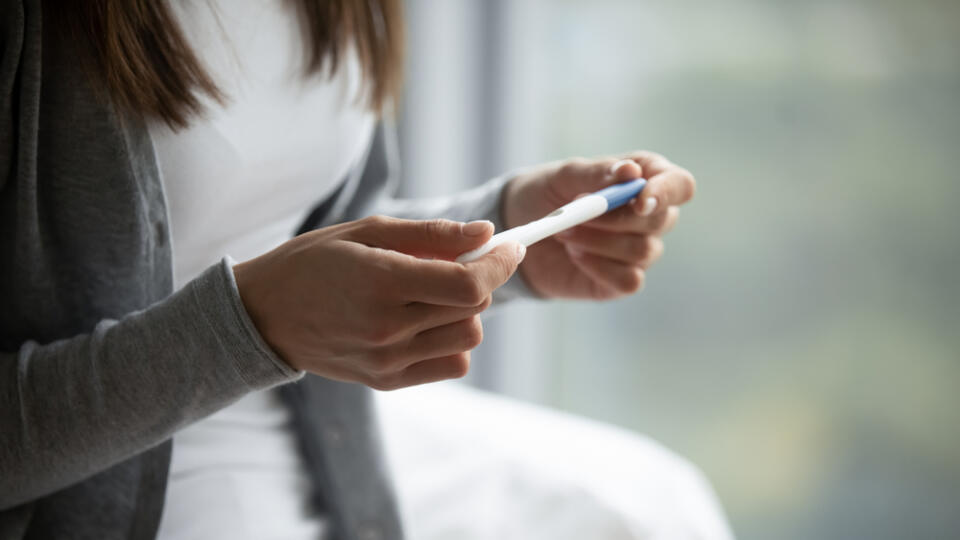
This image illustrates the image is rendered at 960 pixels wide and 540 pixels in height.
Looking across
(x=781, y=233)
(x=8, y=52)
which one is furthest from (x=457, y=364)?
(x=781, y=233)

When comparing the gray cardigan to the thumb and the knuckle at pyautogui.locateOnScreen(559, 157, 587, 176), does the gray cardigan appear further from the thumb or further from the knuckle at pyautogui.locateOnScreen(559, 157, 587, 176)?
the knuckle at pyautogui.locateOnScreen(559, 157, 587, 176)

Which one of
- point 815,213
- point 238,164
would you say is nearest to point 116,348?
point 238,164

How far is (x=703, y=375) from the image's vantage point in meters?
1.31

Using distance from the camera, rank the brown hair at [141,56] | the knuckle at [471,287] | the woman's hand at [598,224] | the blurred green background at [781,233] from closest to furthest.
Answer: the knuckle at [471,287] → the brown hair at [141,56] → the woman's hand at [598,224] → the blurred green background at [781,233]

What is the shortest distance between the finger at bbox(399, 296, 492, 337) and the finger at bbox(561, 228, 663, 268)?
0.78 feet

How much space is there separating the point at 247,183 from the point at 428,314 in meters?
0.26

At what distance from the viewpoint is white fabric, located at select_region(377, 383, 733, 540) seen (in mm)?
701

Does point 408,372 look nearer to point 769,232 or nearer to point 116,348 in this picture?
point 116,348

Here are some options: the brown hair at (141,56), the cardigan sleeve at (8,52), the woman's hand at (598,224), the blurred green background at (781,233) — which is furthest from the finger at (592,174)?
the blurred green background at (781,233)

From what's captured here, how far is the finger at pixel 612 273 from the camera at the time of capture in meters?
0.63

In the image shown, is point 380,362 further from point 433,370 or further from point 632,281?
point 632,281

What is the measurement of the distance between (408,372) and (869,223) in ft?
2.97

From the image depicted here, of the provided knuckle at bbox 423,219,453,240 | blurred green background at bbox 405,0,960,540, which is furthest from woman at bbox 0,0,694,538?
blurred green background at bbox 405,0,960,540

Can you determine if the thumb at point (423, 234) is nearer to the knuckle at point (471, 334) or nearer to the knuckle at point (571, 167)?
the knuckle at point (471, 334)
